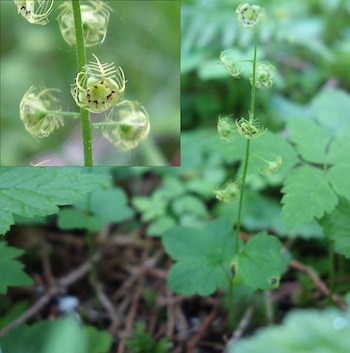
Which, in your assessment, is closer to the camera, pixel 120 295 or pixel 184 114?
pixel 120 295

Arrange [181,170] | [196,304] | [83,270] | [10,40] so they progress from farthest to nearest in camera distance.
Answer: [10,40] → [181,170] → [83,270] → [196,304]

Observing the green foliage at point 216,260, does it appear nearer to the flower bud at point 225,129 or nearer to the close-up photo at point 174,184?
Answer: the close-up photo at point 174,184

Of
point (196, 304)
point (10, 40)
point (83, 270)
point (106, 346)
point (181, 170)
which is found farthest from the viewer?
point (10, 40)

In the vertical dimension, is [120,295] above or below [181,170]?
below

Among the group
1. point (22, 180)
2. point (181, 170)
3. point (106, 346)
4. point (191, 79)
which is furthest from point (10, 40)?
point (106, 346)

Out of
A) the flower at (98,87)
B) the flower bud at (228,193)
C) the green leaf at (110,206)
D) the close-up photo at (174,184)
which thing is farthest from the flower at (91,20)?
the green leaf at (110,206)

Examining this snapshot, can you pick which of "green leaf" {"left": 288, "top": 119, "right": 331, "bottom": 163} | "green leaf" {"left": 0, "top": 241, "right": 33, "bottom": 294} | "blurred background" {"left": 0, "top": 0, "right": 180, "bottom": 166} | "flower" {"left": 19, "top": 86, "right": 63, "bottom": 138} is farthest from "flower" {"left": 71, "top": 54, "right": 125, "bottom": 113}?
"blurred background" {"left": 0, "top": 0, "right": 180, "bottom": 166}

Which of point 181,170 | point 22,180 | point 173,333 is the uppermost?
point 22,180

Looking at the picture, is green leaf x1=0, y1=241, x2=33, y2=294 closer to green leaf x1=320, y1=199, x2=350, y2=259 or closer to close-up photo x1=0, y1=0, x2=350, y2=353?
close-up photo x1=0, y1=0, x2=350, y2=353

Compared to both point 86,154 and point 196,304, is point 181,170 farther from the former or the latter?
point 86,154
